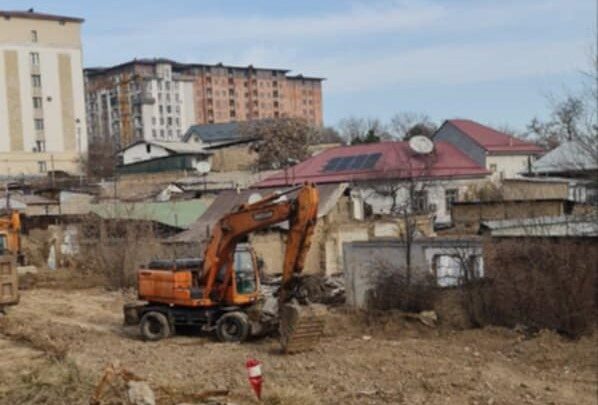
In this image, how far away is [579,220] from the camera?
851 inches

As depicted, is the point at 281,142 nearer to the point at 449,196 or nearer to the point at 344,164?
the point at 344,164

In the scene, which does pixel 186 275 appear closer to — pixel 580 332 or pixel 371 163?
pixel 580 332

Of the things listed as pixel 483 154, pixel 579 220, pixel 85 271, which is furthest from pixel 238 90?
pixel 579 220

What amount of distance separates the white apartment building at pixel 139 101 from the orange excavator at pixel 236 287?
309ft

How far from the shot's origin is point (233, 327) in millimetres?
16703

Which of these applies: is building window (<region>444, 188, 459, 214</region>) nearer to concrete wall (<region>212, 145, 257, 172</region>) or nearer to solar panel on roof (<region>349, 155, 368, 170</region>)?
solar panel on roof (<region>349, 155, 368, 170</region>)

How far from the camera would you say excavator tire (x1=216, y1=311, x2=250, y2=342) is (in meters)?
16.5

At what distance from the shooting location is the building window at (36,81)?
7594 centimetres

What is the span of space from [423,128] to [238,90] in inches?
2422

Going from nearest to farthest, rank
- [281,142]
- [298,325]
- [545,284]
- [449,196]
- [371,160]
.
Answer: [298,325], [545,284], [449,196], [371,160], [281,142]

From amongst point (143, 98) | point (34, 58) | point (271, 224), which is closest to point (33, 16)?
point (34, 58)

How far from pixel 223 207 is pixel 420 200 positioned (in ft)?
36.4

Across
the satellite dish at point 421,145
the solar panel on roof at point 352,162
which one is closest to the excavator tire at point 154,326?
the solar panel on roof at point 352,162

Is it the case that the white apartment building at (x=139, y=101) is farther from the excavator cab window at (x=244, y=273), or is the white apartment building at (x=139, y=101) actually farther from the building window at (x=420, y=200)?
the excavator cab window at (x=244, y=273)
